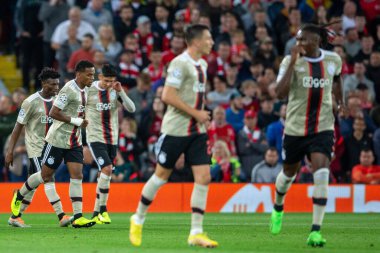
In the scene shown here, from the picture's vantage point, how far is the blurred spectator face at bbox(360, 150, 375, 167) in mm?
22406

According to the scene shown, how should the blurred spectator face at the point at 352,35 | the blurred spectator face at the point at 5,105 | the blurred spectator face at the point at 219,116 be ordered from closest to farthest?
the blurred spectator face at the point at 5,105 → the blurred spectator face at the point at 219,116 → the blurred spectator face at the point at 352,35

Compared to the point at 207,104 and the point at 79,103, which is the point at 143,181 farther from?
the point at 79,103

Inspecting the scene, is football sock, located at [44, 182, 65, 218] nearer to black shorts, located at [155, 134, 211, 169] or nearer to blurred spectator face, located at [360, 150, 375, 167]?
black shorts, located at [155, 134, 211, 169]

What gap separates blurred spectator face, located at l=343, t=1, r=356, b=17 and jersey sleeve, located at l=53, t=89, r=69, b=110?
1313 centimetres

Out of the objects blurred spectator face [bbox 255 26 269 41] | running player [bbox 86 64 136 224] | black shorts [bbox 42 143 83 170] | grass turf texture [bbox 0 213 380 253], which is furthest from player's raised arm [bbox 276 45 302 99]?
blurred spectator face [bbox 255 26 269 41]

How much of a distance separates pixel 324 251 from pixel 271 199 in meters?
11.2

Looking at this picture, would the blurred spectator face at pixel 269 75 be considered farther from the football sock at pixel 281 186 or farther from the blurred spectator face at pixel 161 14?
the football sock at pixel 281 186

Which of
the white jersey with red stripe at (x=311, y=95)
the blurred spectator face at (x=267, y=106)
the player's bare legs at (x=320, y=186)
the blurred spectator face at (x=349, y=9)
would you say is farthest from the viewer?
the blurred spectator face at (x=349, y=9)

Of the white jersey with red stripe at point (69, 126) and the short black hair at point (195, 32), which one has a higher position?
the short black hair at point (195, 32)

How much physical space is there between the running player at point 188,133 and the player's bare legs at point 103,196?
17.1 ft

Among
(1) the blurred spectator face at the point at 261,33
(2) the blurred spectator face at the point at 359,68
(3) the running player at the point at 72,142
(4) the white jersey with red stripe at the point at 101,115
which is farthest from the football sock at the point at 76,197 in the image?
(2) the blurred spectator face at the point at 359,68

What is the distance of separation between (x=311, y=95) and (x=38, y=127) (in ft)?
18.4

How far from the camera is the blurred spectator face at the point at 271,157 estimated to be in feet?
73.0

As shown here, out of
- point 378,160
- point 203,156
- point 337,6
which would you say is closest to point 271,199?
point 378,160
